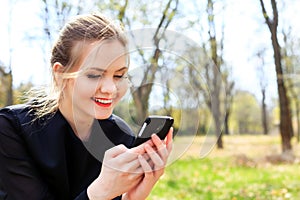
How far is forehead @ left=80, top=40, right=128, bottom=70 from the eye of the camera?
96 centimetres

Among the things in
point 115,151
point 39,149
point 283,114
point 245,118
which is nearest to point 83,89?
point 115,151

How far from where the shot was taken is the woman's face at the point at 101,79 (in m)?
0.96

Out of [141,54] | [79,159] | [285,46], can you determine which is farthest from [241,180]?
[285,46]

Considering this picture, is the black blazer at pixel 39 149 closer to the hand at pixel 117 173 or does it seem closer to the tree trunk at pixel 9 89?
the hand at pixel 117 173

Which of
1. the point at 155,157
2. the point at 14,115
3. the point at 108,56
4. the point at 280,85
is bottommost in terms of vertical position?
the point at 155,157

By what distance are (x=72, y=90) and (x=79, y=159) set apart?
312mm

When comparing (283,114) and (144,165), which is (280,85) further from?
(144,165)

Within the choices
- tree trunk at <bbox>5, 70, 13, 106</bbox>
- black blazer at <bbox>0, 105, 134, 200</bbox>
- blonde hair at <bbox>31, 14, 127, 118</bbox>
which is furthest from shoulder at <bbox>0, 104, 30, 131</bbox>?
tree trunk at <bbox>5, 70, 13, 106</bbox>

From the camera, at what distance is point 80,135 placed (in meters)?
1.25

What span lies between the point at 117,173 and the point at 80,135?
0.29 metres

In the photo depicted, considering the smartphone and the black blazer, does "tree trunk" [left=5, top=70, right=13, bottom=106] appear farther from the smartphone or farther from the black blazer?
the smartphone

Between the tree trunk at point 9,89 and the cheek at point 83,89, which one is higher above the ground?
the tree trunk at point 9,89

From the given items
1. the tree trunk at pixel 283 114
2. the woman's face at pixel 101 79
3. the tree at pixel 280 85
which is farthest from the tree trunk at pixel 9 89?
the woman's face at pixel 101 79

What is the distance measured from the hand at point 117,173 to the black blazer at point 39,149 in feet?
0.48
